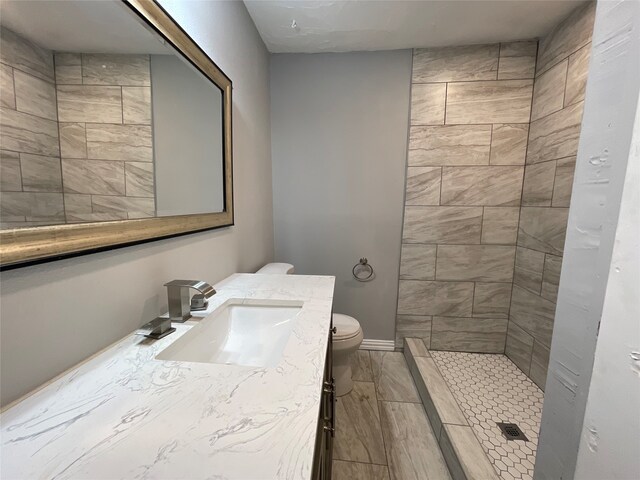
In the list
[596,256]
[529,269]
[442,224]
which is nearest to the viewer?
[596,256]

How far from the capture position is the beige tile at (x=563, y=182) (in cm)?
170

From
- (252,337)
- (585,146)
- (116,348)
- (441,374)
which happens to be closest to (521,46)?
(585,146)

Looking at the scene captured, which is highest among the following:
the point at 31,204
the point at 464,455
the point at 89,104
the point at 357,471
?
the point at 89,104

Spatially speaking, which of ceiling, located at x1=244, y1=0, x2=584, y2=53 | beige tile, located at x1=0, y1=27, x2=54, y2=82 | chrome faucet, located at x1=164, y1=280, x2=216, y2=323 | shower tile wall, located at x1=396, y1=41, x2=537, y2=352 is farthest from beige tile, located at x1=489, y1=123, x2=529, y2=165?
beige tile, located at x1=0, y1=27, x2=54, y2=82

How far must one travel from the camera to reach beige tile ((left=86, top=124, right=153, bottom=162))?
2.24ft

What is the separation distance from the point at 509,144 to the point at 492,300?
4.17 feet

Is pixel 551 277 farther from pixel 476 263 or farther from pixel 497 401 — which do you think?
pixel 497 401

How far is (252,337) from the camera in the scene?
1079 millimetres

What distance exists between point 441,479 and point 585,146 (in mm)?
1581

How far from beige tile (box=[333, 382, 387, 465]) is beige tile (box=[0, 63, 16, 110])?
1.81m

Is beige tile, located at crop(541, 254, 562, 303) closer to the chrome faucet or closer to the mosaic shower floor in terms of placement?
the mosaic shower floor

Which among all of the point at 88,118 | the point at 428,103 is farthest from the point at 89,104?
the point at 428,103

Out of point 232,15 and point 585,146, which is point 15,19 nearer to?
point 585,146

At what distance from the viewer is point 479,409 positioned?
5.62 ft
